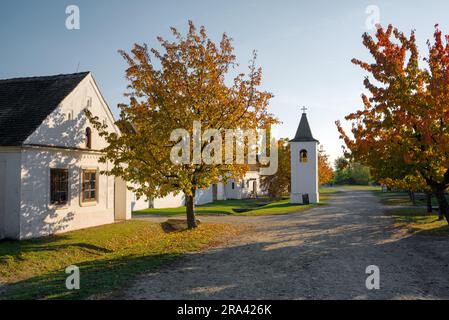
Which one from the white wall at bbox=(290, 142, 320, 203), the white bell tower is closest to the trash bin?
the white bell tower

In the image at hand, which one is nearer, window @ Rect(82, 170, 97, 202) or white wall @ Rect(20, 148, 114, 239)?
white wall @ Rect(20, 148, 114, 239)

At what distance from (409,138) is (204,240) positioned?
9.90 metres

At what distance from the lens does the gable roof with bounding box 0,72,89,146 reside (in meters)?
14.7

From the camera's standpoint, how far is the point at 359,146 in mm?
17188

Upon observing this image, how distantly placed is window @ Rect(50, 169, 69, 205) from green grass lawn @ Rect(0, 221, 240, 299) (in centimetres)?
156

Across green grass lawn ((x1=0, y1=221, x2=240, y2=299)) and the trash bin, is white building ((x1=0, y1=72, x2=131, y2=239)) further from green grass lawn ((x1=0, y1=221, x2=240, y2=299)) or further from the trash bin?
the trash bin

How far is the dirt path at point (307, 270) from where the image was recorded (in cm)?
813

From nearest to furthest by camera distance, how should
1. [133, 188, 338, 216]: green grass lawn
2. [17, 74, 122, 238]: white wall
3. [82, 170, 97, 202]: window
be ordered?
[17, 74, 122, 238]: white wall → [82, 170, 97, 202]: window → [133, 188, 338, 216]: green grass lawn

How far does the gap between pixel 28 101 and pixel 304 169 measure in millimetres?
28318

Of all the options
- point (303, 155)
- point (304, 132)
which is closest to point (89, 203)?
point (303, 155)

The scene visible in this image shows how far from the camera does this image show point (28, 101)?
54.5 ft

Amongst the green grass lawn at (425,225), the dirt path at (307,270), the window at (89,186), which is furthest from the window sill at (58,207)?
the green grass lawn at (425,225)
